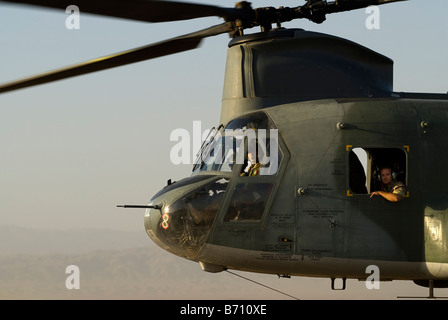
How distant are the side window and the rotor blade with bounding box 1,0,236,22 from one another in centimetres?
270

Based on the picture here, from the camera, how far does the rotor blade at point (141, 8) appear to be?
1034 cm

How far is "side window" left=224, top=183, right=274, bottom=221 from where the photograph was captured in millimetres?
12453

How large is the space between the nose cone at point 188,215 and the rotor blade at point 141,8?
102 inches

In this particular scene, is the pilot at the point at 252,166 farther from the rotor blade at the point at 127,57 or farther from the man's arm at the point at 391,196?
the rotor blade at the point at 127,57

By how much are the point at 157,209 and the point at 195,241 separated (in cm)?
84

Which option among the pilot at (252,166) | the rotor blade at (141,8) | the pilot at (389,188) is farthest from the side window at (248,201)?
the rotor blade at (141,8)

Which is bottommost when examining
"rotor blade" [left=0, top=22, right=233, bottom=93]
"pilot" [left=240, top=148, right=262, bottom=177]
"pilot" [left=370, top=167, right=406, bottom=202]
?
"pilot" [left=370, top=167, right=406, bottom=202]

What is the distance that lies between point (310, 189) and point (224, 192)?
1319 mm

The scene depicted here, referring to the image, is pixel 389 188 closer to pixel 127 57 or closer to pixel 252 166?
pixel 252 166

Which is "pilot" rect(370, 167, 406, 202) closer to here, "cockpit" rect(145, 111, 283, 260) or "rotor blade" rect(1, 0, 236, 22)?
"cockpit" rect(145, 111, 283, 260)

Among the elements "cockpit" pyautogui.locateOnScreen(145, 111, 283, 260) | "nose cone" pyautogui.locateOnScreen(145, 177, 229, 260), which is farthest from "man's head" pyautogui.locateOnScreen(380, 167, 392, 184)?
"nose cone" pyautogui.locateOnScreen(145, 177, 229, 260)

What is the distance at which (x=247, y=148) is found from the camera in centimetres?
1295

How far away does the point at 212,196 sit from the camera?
12680 millimetres
